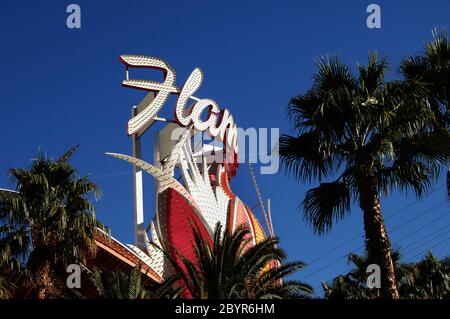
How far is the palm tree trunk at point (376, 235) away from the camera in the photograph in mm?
19547

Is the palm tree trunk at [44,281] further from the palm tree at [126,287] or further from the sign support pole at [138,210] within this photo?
the sign support pole at [138,210]

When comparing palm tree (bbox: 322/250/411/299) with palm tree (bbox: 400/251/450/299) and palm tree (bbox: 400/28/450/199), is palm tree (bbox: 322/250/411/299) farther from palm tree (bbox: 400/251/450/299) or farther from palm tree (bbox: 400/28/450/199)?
palm tree (bbox: 400/28/450/199)

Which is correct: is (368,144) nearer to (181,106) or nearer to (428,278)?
(428,278)

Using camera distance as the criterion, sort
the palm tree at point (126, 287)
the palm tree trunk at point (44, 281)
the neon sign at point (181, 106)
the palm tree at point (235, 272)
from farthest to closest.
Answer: the neon sign at point (181, 106), the palm tree trunk at point (44, 281), the palm tree at point (235, 272), the palm tree at point (126, 287)

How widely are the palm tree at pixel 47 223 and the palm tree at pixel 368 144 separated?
991 cm

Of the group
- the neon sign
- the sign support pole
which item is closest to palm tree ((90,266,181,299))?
the sign support pole

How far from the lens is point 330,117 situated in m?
21.0

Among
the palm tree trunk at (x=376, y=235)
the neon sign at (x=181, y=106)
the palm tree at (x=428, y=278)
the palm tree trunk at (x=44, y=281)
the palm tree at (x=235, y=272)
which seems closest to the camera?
the palm tree trunk at (x=376, y=235)

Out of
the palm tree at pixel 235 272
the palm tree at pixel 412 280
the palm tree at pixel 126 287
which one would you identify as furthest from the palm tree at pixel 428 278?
the palm tree at pixel 126 287

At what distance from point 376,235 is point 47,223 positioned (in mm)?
12520

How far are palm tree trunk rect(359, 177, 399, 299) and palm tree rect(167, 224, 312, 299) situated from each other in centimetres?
589

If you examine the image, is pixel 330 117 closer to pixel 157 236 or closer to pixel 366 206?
pixel 366 206
